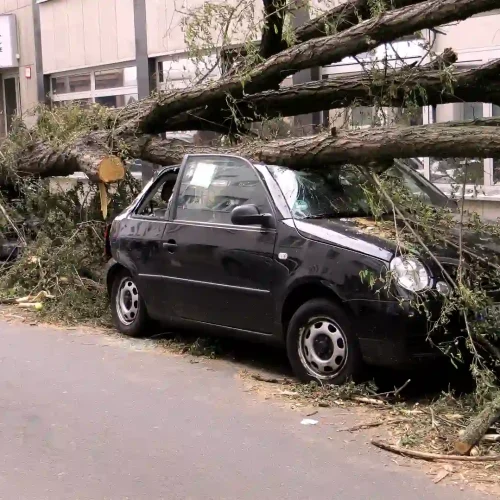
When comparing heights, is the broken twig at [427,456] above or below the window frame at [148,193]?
below

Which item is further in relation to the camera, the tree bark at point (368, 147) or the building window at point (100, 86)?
the building window at point (100, 86)

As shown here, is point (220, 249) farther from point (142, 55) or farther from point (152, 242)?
point (142, 55)

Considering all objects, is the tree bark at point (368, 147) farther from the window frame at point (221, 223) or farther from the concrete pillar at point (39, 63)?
the concrete pillar at point (39, 63)

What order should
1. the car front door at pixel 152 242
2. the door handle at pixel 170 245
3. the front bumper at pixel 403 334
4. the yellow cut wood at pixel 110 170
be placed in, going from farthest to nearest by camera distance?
1. the yellow cut wood at pixel 110 170
2. the car front door at pixel 152 242
3. the door handle at pixel 170 245
4. the front bumper at pixel 403 334

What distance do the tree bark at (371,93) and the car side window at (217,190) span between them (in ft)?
5.73

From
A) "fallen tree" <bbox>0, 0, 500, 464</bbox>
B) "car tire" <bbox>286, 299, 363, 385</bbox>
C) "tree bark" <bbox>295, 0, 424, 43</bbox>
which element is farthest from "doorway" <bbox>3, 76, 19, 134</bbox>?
"car tire" <bbox>286, 299, 363, 385</bbox>

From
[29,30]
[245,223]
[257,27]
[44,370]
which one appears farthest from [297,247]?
[29,30]

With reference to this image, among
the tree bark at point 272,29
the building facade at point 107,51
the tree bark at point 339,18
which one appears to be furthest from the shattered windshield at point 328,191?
the building facade at point 107,51

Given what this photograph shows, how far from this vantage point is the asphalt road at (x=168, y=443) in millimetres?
4504

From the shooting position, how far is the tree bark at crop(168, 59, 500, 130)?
789cm

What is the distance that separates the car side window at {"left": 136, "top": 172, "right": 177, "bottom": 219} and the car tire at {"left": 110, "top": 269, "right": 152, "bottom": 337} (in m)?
0.64

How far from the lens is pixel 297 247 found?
626 centimetres

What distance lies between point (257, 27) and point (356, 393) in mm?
4185

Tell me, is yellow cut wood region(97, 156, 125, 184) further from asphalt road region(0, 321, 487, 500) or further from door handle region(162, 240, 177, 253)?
asphalt road region(0, 321, 487, 500)
